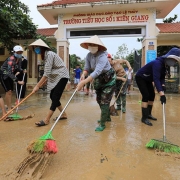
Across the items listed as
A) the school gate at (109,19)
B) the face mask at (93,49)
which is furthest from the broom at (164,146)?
the school gate at (109,19)

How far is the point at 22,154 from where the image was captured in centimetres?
248

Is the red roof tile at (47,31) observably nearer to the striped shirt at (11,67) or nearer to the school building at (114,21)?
the school building at (114,21)

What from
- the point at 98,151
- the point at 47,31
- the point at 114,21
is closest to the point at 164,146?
the point at 98,151

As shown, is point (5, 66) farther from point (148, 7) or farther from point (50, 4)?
point (148, 7)

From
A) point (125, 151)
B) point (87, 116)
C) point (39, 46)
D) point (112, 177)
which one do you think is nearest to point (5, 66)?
point (39, 46)

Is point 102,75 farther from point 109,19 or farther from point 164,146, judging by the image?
point 109,19

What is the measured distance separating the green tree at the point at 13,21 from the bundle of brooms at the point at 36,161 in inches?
248

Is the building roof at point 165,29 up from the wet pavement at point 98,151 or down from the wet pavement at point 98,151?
up

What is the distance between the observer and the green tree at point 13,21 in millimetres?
7352

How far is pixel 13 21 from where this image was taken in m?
7.54

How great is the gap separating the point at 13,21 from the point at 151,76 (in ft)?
19.2

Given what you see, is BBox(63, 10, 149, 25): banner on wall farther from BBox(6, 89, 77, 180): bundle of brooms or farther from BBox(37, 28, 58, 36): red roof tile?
BBox(6, 89, 77, 180): bundle of brooms

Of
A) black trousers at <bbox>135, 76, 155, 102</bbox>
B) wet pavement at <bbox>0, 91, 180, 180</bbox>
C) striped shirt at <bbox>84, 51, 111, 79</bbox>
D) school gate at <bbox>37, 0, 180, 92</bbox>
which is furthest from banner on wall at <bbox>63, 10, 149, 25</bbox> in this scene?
striped shirt at <bbox>84, 51, 111, 79</bbox>

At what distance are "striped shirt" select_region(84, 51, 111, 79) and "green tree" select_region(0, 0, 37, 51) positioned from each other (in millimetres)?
5050
